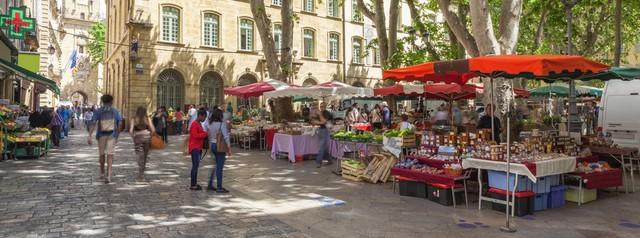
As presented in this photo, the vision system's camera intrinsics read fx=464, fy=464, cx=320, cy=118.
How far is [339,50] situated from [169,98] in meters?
13.2

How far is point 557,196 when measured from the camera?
6988 mm

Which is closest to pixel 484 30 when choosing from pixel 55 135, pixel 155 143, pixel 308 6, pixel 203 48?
pixel 155 143

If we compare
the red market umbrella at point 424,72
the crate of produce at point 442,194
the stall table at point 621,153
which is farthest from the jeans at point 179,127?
the stall table at point 621,153

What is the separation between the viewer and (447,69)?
6.90 metres

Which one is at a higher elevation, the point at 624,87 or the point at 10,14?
the point at 10,14

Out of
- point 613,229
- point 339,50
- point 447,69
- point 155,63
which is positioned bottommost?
point 613,229

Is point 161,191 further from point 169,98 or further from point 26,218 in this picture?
point 169,98

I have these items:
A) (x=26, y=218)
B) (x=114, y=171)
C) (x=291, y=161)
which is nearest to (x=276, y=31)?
(x=291, y=161)

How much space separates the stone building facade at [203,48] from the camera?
24.2 metres

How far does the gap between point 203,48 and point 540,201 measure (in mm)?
22554

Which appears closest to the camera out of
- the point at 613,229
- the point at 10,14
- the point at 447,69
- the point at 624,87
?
the point at 613,229

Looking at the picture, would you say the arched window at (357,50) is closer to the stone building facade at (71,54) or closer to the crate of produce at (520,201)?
the stone building facade at (71,54)

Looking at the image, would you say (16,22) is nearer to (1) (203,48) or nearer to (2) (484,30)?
(1) (203,48)

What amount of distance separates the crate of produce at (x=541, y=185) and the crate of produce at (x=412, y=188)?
1604 millimetres
